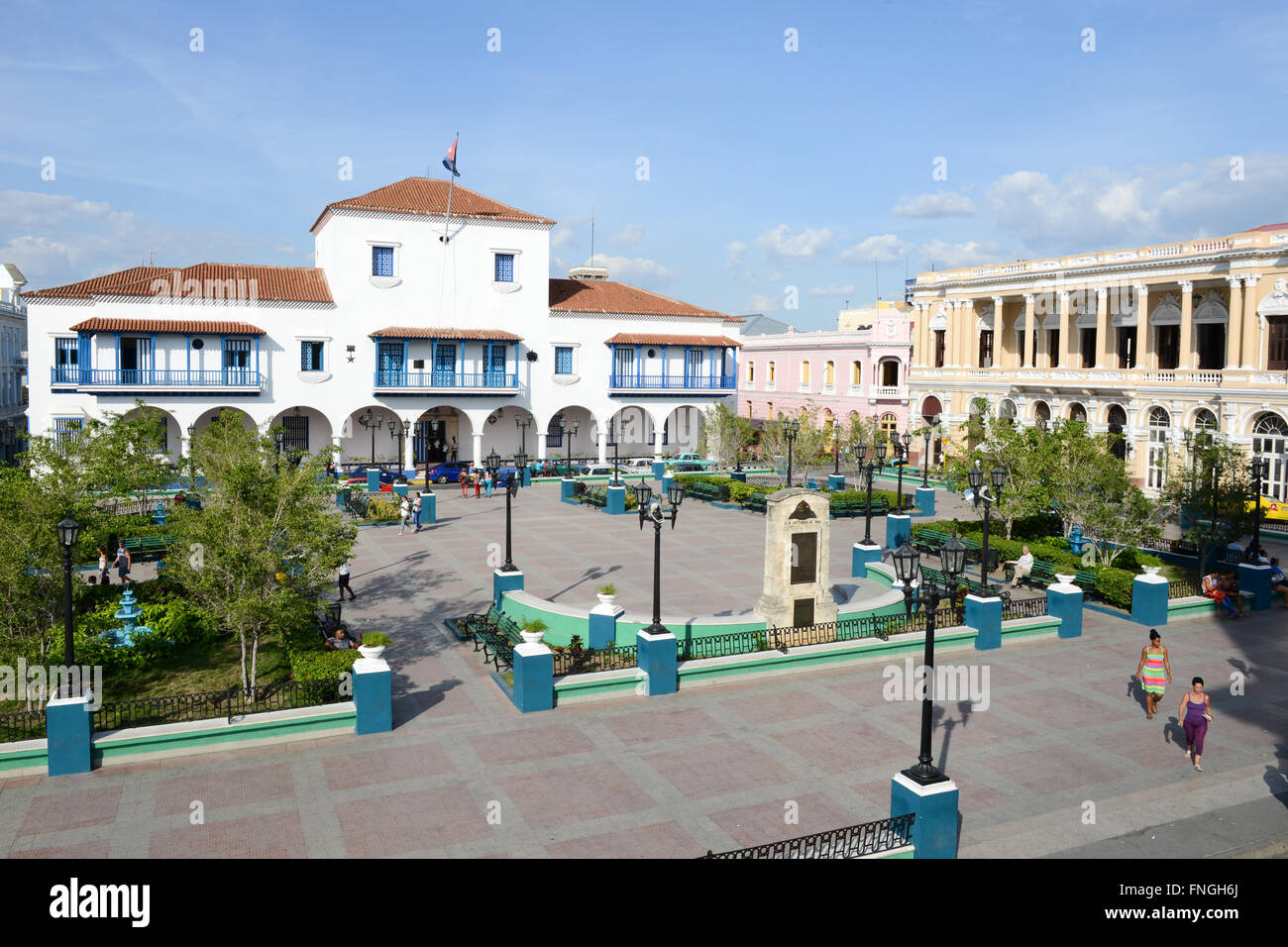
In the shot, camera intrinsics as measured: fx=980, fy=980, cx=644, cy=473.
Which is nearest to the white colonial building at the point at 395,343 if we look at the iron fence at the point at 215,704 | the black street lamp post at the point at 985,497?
the black street lamp post at the point at 985,497

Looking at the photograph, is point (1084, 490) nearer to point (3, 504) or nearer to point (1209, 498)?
point (1209, 498)

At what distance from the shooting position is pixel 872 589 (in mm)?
22547

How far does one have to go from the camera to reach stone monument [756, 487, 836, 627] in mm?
18344

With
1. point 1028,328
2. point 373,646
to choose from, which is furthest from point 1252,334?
point 373,646

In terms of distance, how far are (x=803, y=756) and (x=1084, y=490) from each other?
1492 centimetres

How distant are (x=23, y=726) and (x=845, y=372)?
49733 millimetres

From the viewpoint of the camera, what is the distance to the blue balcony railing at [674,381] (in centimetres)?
4878

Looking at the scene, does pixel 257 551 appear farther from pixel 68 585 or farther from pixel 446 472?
pixel 446 472

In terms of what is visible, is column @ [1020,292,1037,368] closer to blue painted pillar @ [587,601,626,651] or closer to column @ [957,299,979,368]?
column @ [957,299,979,368]

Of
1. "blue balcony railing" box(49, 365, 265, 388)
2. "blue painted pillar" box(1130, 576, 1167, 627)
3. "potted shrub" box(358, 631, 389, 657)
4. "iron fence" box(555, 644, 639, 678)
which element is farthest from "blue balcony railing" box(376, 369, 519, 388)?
"blue painted pillar" box(1130, 576, 1167, 627)

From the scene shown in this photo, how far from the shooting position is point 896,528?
28562 millimetres
